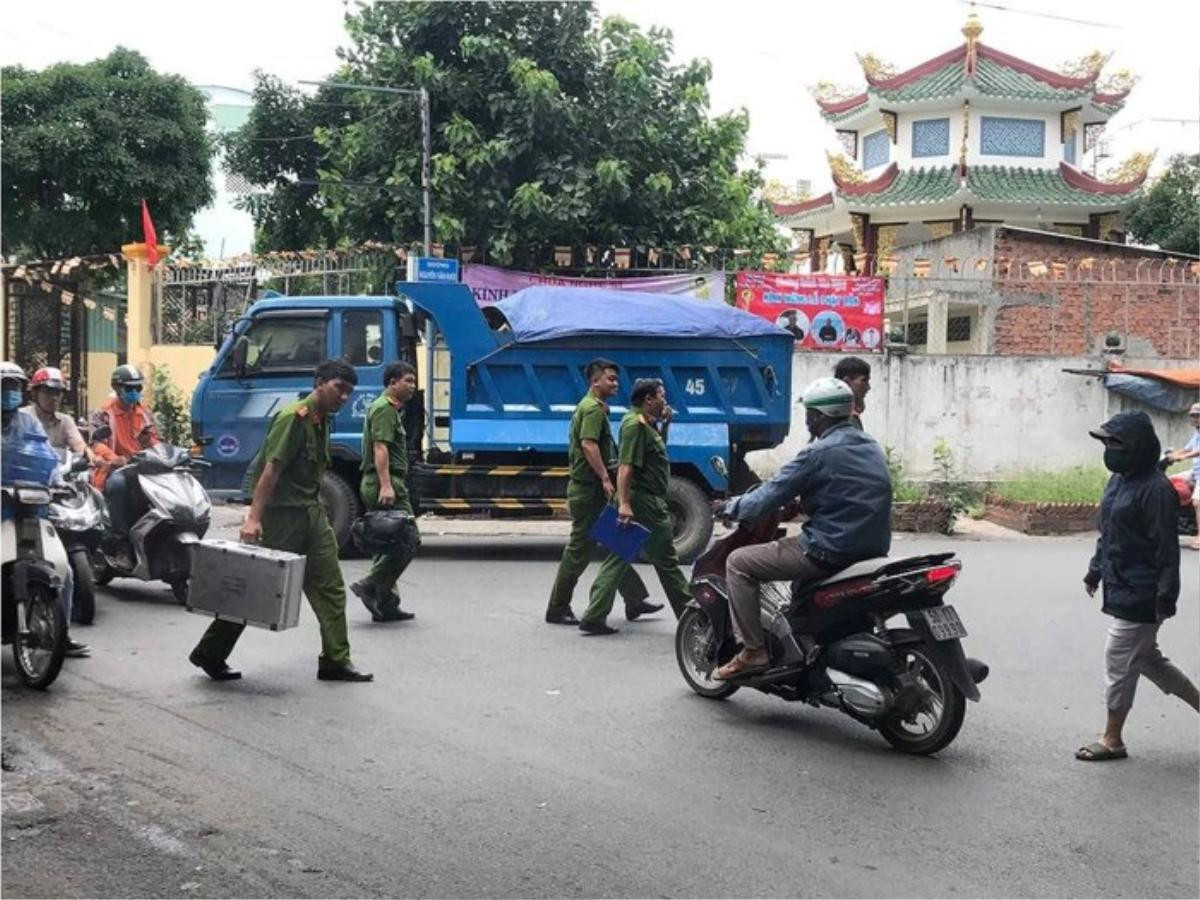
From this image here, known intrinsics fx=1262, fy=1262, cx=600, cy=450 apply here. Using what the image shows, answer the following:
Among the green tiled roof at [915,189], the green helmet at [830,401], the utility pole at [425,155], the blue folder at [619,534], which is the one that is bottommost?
the blue folder at [619,534]

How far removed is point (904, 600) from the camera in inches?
A: 203

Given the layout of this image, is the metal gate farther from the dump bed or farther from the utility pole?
the dump bed

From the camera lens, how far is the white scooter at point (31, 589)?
5.75 metres

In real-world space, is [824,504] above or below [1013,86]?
below

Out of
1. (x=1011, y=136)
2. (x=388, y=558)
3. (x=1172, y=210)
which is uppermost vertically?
(x=1011, y=136)

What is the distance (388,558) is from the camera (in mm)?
7770

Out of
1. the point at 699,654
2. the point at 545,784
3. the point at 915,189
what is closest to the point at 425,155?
the point at 699,654

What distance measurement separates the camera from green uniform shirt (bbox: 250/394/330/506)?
608 centimetres

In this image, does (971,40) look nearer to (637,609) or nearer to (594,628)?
(637,609)

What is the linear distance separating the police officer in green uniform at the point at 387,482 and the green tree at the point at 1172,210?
2537cm

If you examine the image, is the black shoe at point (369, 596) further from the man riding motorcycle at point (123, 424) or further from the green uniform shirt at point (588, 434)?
the man riding motorcycle at point (123, 424)

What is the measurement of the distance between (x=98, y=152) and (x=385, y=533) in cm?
1704

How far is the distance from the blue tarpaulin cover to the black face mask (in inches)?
229

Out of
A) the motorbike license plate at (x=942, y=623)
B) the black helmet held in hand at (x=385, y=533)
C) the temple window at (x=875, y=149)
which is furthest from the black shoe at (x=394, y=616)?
the temple window at (x=875, y=149)
